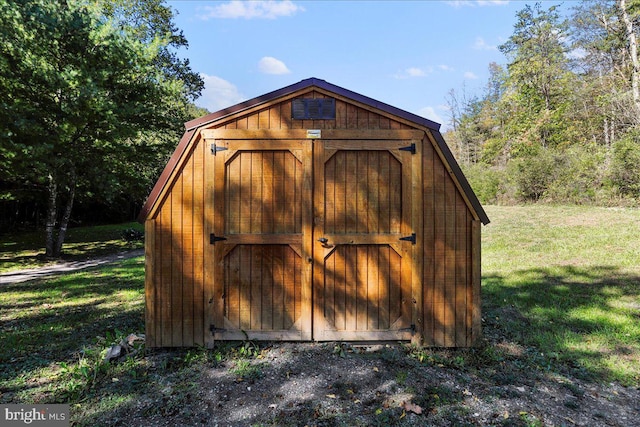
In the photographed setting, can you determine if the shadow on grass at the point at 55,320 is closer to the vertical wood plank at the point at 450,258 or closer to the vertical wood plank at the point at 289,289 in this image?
the vertical wood plank at the point at 289,289

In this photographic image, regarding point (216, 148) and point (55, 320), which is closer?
point (216, 148)

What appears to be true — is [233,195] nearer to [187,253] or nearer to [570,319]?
[187,253]

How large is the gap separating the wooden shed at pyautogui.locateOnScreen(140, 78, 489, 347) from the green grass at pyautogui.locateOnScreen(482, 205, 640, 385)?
46.9 inches

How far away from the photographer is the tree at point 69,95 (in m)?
10.0

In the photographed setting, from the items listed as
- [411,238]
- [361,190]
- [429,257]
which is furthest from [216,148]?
[429,257]

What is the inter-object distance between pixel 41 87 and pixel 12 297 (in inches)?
288

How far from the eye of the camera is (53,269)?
36.1 feet

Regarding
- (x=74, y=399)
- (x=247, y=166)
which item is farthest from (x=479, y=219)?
(x=74, y=399)

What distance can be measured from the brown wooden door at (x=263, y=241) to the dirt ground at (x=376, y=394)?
16.7 inches

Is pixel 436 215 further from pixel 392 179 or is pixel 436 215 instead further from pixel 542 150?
pixel 542 150

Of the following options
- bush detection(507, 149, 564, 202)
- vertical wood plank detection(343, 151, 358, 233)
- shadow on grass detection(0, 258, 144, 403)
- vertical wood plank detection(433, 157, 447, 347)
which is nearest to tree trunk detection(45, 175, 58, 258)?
shadow on grass detection(0, 258, 144, 403)

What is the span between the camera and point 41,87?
10727 mm

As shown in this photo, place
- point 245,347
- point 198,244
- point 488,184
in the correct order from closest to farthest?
point 245,347 → point 198,244 → point 488,184

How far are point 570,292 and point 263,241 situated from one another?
20.5 ft
